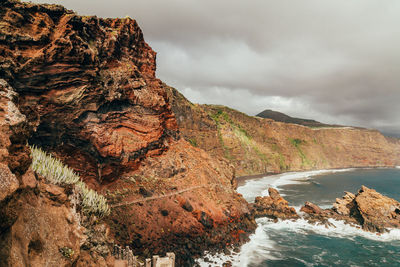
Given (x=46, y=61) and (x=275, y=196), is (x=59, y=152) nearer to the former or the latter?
(x=46, y=61)

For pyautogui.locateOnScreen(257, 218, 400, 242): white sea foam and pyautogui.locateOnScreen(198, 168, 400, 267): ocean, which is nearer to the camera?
pyautogui.locateOnScreen(198, 168, 400, 267): ocean

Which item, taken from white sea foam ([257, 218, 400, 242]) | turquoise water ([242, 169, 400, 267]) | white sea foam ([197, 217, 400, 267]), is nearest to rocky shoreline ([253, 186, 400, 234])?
white sea foam ([257, 218, 400, 242])

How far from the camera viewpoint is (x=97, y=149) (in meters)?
21.6

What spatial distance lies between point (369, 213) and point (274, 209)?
50.5 feet

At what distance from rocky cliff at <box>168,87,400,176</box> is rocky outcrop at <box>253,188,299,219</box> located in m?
34.4

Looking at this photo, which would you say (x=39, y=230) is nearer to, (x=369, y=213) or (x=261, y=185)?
(x=369, y=213)

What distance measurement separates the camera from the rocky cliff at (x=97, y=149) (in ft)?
20.6

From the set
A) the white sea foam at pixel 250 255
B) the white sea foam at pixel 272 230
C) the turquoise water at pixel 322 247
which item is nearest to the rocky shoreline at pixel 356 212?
the white sea foam at pixel 272 230

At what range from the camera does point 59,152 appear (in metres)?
19.6

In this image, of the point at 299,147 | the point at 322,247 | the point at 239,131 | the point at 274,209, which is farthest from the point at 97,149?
the point at 299,147

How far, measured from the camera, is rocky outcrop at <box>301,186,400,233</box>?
108 feet

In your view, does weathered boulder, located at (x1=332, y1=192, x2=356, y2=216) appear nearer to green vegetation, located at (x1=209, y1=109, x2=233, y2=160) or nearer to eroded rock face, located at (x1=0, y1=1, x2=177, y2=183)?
eroded rock face, located at (x1=0, y1=1, x2=177, y2=183)

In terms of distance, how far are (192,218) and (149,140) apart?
36.7 ft

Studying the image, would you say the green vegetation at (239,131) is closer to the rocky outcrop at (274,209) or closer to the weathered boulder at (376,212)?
the rocky outcrop at (274,209)
